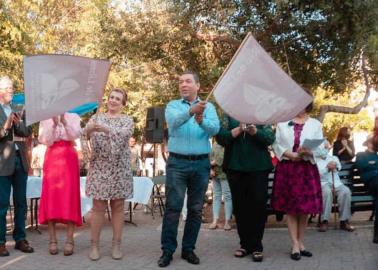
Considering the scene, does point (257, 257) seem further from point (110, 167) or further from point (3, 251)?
point (3, 251)

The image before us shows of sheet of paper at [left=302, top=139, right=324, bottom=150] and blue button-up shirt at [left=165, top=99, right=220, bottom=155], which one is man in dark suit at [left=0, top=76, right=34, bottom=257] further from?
sheet of paper at [left=302, top=139, right=324, bottom=150]

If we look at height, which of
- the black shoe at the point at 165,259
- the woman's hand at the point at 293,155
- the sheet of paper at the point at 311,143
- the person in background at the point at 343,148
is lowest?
the black shoe at the point at 165,259

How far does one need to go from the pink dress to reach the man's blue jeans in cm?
120

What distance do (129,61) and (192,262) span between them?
327 inches

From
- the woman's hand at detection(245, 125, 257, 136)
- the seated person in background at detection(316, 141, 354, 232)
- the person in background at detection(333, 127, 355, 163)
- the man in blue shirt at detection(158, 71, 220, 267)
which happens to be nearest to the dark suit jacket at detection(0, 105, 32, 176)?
the man in blue shirt at detection(158, 71, 220, 267)

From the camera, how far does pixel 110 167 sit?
607 centimetres

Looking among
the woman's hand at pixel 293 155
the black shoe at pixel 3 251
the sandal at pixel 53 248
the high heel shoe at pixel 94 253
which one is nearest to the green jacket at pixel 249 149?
the woman's hand at pixel 293 155

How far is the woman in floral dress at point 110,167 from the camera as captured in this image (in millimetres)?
6035

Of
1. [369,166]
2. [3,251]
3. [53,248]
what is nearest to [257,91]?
[53,248]

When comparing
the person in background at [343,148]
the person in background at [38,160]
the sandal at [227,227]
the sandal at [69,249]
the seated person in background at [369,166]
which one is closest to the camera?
the sandal at [69,249]

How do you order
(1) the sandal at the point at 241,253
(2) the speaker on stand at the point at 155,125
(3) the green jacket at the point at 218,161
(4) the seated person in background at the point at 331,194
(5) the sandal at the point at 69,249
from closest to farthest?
(1) the sandal at the point at 241,253 < (5) the sandal at the point at 69,249 < (4) the seated person in background at the point at 331,194 < (3) the green jacket at the point at 218,161 < (2) the speaker on stand at the point at 155,125

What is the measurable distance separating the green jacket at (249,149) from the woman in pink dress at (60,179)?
175cm

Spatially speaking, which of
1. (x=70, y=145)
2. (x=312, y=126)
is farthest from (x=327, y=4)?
(x=70, y=145)

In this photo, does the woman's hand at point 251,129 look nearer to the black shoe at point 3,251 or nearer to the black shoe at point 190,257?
the black shoe at point 190,257
